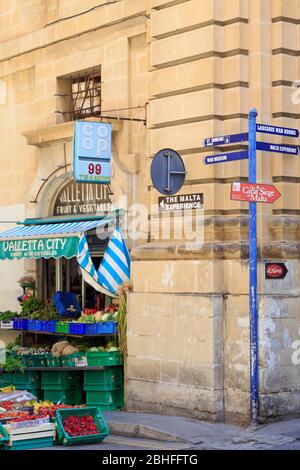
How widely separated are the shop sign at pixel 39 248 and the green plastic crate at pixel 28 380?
7.26 feet

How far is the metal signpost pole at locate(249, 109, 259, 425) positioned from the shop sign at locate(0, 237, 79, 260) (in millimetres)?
3847

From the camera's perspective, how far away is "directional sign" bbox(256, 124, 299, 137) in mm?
14180

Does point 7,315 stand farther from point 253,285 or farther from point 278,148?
point 278,148

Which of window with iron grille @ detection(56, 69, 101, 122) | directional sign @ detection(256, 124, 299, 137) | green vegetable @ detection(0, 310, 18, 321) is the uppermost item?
window with iron grille @ detection(56, 69, 101, 122)

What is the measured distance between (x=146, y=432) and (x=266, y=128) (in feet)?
16.5

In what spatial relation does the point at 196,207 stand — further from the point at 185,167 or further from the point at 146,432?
the point at 146,432

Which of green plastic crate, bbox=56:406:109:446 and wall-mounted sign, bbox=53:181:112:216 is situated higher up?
wall-mounted sign, bbox=53:181:112:216

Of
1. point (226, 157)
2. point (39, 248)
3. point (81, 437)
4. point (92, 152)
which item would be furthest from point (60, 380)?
point (226, 157)

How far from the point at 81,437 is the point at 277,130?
217 inches

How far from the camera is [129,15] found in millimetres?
17609

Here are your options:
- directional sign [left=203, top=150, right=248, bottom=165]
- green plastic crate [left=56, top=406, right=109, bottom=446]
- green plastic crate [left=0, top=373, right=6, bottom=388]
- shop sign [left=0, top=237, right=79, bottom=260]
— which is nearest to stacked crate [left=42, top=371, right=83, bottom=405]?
green plastic crate [left=0, top=373, right=6, bottom=388]

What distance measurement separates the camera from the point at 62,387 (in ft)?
55.9

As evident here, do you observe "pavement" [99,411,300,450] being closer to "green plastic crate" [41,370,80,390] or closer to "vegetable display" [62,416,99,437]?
"vegetable display" [62,416,99,437]
